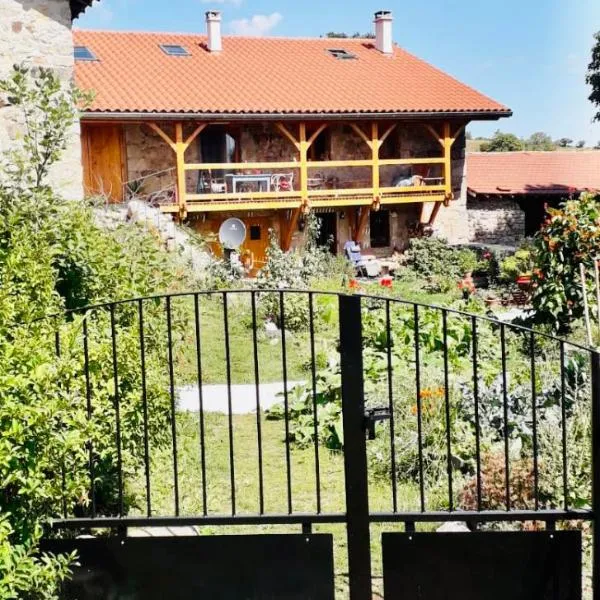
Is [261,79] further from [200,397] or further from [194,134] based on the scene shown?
[200,397]

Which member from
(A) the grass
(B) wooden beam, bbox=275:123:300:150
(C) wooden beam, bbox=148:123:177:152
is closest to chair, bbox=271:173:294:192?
(B) wooden beam, bbox=275:123:300:150

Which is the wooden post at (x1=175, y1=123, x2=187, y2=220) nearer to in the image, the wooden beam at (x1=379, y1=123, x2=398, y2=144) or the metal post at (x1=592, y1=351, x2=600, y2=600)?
the wooden beam at (x1=379, y1=123, x2=398, y2=144)

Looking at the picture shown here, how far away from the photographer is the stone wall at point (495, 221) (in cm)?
2655

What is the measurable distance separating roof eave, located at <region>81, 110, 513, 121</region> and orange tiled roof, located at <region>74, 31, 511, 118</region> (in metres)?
0.07

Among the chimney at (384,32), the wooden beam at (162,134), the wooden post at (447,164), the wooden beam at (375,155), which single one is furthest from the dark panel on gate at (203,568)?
the chimney at (384,32)

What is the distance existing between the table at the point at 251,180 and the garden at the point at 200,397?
1033 centimetres

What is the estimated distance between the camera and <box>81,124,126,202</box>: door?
21.7m

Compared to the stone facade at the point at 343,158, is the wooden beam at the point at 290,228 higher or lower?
lower

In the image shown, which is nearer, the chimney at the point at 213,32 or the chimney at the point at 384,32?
the chimney at the point at 213,32

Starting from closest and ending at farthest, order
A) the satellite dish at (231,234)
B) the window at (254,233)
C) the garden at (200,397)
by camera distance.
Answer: the garden at (200,397)
the satellite dish at (231,234)
the window at (254,233)

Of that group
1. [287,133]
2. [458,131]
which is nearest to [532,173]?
[458,131]

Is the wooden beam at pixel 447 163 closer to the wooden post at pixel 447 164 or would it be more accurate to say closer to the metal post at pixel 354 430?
the wooden post at pixel 447 164

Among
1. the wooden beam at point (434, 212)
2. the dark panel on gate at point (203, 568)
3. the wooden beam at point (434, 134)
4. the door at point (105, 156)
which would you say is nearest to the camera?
the dark panel on gate at point (203, 568)

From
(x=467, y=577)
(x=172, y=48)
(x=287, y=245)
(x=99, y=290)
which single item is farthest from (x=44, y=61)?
(x=172, y=48)
